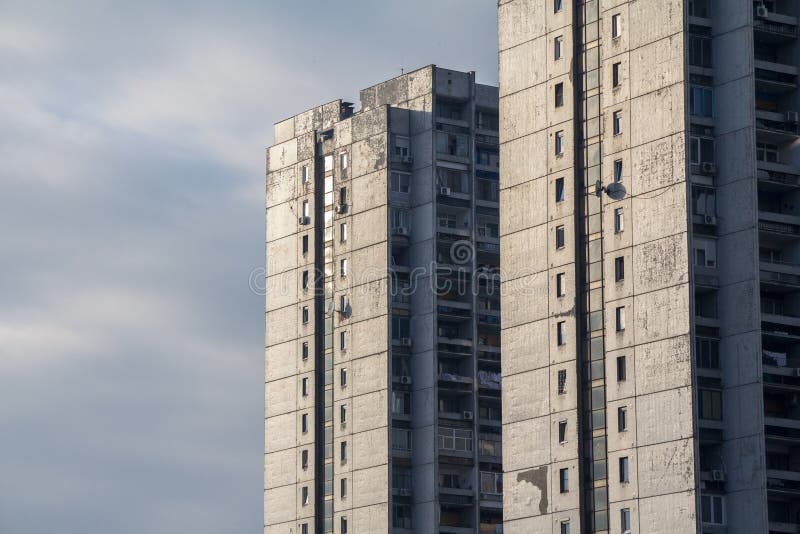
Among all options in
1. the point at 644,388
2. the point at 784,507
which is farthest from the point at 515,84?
the point at 784,507

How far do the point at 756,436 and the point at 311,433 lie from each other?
44228 millimetres

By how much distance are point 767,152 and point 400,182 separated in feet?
117

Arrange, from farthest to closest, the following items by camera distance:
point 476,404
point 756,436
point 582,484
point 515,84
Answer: point 476,404, point 515,84, point 582,484, point 756,436

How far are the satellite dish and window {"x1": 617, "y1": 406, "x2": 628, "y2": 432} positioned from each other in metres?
10.8

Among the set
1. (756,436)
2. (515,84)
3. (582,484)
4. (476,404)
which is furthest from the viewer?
(476,404)

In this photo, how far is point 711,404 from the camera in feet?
334

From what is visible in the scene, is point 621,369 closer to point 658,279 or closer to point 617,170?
point 658,279

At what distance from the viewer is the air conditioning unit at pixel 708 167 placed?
4080 inches

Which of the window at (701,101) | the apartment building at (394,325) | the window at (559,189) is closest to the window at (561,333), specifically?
the window at (559,189)

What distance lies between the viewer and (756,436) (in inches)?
3927

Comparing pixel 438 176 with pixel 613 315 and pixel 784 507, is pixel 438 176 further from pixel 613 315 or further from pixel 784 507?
pixel 784 507

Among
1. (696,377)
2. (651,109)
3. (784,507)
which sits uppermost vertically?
(651,109)

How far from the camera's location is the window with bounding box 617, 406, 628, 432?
104438 millimetres

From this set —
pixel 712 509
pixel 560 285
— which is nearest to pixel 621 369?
pixel 560 285
